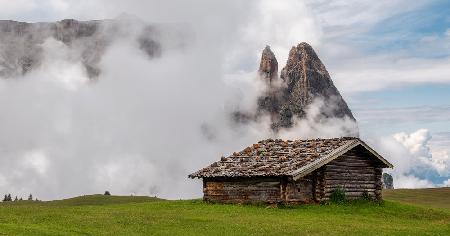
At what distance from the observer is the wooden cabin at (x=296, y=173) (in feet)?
141

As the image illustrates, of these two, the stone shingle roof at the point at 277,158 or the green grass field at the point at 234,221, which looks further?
the stone shingle roof at the point at 277,158

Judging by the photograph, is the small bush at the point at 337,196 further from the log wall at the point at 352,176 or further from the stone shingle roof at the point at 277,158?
the stone shingle roof at the point at 277,158

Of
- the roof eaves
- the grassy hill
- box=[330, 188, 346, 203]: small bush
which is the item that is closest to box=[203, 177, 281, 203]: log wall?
the roof eaves

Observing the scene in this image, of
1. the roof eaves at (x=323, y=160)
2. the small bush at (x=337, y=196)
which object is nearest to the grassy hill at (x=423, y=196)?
the roof eaves at (x=323, y=160)

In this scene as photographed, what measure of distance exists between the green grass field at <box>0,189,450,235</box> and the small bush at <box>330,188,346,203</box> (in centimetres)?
112

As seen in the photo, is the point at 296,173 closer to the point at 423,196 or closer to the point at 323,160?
the point at 323,160

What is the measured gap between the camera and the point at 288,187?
4269 centimetres

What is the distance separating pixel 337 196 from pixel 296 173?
591 centimetres

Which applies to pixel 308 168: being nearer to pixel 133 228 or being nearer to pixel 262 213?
pixel 262 213

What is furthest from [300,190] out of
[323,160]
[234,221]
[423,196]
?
[423,196]

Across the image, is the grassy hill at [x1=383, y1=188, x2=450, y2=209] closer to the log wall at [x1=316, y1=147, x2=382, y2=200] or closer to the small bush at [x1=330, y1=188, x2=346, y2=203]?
the log wall at [x1=316, y1=147, x2=382, y2=200]

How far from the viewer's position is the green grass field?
2827 centimetres

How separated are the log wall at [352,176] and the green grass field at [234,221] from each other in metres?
1.84

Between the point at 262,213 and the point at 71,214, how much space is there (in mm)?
11563
